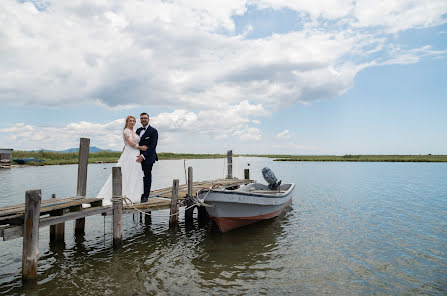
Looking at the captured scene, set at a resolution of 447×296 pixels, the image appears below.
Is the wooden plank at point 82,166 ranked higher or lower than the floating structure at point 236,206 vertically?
higher

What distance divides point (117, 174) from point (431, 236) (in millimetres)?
12660

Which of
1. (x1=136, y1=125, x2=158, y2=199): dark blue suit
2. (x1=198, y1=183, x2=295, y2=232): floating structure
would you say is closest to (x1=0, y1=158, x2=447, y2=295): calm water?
(x1=198, y1=183, x2=295, y2=232): floating structure

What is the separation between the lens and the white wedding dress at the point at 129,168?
9961 mm

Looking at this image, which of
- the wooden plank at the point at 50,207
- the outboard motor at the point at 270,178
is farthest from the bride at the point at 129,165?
the outboard motor at the point at 270,178

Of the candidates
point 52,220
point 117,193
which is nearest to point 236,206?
point 117,193

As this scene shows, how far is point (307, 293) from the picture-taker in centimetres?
694

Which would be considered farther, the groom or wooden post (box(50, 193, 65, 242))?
wooden post (box(50, 193, 65, 242))

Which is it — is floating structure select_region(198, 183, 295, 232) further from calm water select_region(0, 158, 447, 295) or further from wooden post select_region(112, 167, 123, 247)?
wooden post select_region(112, 167, 123, 247)

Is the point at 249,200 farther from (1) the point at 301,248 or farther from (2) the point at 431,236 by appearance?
(2) the point at 431,236

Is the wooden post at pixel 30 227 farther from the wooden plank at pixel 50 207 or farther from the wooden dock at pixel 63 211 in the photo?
the wooden plank at pixel 50 207

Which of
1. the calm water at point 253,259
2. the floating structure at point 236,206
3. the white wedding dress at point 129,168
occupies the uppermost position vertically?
the white wedding dress at point 129,168

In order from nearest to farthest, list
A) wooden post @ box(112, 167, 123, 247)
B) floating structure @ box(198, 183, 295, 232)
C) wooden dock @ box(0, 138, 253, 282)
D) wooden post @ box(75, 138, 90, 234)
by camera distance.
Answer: wooden dock @ box(0, 138, 253, 282) → wooden post @ box(112, 167, 123, 247) → wooden post @ box(75, 138, 90, 234) → floating structure @ box(198, 183, 295, 232)

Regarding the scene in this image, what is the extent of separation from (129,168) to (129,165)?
109 millimetres

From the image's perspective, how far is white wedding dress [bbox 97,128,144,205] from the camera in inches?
392
